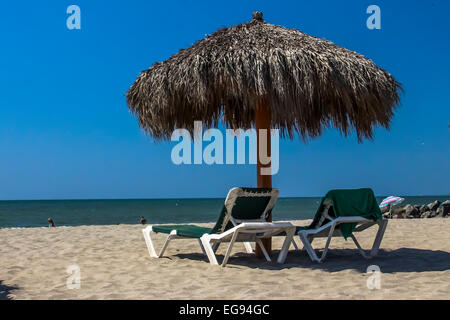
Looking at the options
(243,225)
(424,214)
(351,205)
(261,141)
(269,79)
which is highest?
(269,79)

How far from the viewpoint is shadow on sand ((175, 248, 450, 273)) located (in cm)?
488

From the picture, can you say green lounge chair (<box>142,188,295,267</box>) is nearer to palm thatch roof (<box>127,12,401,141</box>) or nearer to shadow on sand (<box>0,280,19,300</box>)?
palm thatch roof (<box>127,12,401,141</box>)

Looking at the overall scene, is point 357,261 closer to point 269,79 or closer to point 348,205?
point 348,205

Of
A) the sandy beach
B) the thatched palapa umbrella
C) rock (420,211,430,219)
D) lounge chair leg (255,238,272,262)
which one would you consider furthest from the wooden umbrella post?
rock (420,211,430,219)

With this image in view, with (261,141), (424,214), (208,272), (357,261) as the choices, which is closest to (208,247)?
(208,272)

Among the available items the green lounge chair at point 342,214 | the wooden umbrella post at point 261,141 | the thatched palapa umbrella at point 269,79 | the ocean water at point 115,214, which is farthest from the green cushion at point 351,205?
the ocean water at point 115,214

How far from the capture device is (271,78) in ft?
16.2

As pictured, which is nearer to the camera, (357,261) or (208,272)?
(208,272)

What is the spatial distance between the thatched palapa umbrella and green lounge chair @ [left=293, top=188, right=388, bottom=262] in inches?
29.4

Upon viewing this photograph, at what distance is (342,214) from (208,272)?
5.07 feet

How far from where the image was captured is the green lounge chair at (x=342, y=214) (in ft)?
16.7

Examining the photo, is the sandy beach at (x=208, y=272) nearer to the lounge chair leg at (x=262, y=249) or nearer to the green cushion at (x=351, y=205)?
the lounge chair leg at (x=262, y=249)

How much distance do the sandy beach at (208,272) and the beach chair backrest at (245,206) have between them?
1.54 feet

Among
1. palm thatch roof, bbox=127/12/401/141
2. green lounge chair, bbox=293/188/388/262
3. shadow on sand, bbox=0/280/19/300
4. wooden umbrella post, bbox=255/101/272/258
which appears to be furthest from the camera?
wooden umbrella post, bbox=255/101/272/258
